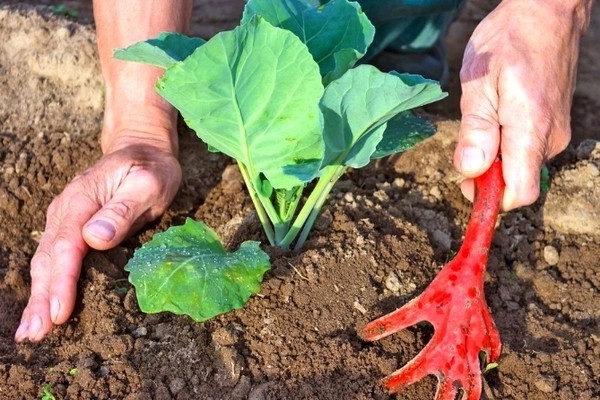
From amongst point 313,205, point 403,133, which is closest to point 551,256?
point 403,133

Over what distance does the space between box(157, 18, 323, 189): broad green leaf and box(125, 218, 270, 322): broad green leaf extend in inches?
9.0

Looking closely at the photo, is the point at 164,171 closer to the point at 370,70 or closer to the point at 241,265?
the point at 241,265

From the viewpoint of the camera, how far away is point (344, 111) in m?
1.60

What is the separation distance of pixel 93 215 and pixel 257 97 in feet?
2.50

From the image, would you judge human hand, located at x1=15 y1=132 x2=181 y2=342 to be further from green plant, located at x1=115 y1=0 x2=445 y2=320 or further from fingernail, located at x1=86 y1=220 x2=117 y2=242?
green plant, located at x1=115 y1=0 x2=445 y2=320

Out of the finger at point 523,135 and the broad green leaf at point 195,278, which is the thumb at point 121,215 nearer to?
the broad green leaf at point 195,278

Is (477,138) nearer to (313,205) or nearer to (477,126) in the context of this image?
(477,126)

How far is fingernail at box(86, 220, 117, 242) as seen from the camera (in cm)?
197

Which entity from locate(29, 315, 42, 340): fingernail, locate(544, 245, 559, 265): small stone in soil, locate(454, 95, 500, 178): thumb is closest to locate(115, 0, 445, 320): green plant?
locate(454, 95, 500, 178): thumb

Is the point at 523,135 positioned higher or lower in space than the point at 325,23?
lower

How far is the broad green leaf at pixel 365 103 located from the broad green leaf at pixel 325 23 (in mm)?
132

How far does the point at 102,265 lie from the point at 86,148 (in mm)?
664

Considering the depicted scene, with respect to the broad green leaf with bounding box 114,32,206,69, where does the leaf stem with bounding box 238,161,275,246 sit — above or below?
below

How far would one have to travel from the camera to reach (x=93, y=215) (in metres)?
2.08
